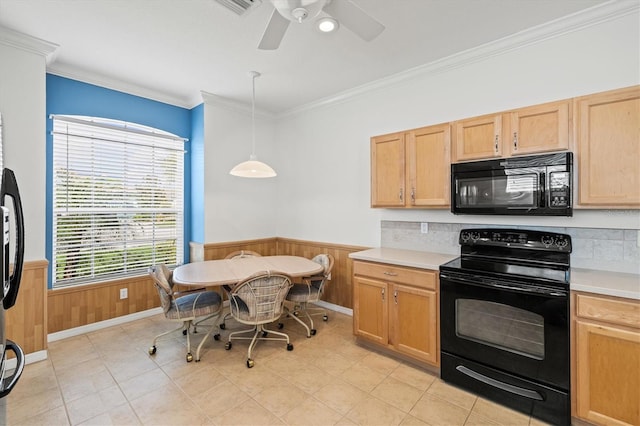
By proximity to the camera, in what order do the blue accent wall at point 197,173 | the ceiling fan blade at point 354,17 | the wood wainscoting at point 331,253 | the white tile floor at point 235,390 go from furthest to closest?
the blue accent wall at point 197,173
the wood wainscoting at point 331,253
the white tile floor at point 235,390
the ceiling fan blade at point 354,17

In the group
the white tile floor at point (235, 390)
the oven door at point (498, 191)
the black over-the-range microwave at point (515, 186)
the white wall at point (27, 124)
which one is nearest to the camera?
the white tile floor at point (235, 390)

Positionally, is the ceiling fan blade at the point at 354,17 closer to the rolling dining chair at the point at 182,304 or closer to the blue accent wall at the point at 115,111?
the rolling dining chair at the point at 182,304

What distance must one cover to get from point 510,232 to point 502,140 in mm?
773

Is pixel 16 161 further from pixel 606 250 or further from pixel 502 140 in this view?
pixel 606 250

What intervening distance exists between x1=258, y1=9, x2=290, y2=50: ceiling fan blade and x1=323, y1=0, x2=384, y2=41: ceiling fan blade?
0.26 m

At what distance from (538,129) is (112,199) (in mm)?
4344

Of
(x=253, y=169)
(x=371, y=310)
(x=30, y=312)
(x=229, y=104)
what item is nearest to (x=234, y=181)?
(x=229, y=104)

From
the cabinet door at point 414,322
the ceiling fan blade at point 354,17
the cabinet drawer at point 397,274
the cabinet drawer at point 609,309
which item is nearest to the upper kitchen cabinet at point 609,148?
the cabinet drawer at point 609,309

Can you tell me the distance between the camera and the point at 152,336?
10.9ft

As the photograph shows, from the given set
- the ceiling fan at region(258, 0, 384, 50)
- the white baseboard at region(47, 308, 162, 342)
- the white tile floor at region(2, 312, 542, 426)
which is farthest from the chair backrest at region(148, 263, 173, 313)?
the ceiling fan at region(258, 0, 384, 50)

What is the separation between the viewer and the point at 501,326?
2172 mm

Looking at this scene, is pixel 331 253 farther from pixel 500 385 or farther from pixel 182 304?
pixel 500 385

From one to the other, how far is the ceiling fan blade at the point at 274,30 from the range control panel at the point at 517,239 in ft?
7.31

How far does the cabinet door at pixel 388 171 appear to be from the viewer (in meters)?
3.04
